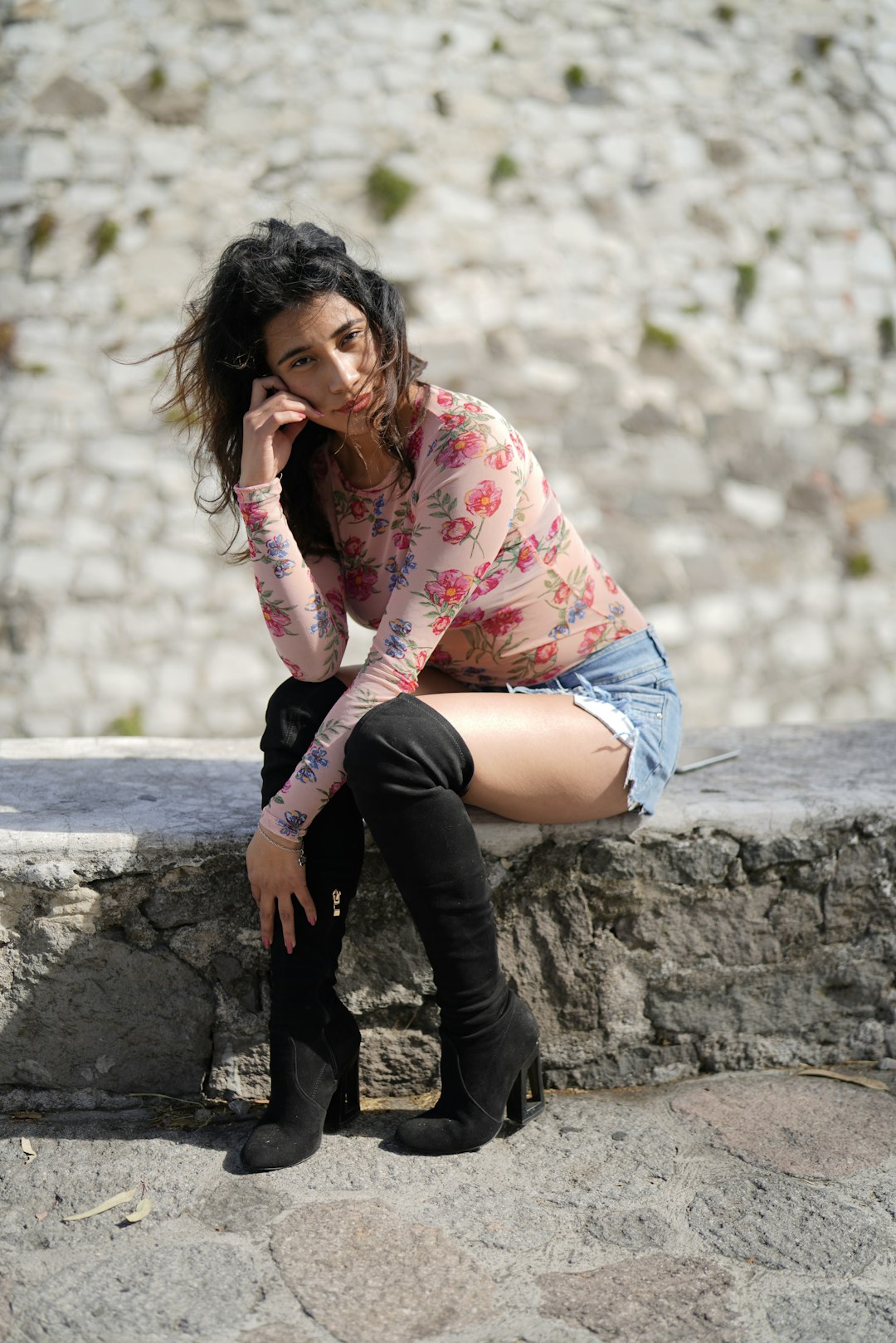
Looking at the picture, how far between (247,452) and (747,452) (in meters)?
3.28

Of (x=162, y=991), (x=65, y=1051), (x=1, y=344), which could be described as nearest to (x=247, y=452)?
(x=162, y=991)

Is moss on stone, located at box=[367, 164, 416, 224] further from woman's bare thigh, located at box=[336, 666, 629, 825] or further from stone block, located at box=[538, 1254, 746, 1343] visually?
stone block, located at box=[538, 1254, 746, 1343]

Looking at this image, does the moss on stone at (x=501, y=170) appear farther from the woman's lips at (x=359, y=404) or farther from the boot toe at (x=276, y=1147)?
the boot toe at (x=276, y=1147)

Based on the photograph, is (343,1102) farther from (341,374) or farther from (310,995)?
(341,374)

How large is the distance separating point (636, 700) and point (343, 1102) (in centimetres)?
78

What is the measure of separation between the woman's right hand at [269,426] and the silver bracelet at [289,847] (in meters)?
0.54

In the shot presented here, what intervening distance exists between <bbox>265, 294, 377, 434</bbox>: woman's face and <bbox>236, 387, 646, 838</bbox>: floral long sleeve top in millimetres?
103

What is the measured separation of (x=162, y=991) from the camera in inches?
70.2

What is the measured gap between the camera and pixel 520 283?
14.5ft

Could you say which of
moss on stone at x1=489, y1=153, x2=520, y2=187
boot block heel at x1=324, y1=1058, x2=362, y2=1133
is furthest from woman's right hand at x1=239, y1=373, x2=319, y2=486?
moss on stone at x1=489, y1=153, x2=520, y2=187

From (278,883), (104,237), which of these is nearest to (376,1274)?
(278,883)

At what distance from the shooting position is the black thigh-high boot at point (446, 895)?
1.57m

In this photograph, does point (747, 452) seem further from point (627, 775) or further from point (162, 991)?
point (162, 991)

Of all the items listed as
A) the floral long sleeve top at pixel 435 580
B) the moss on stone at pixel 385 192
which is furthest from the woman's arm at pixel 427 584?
the moss on stone at pixel 385 192
